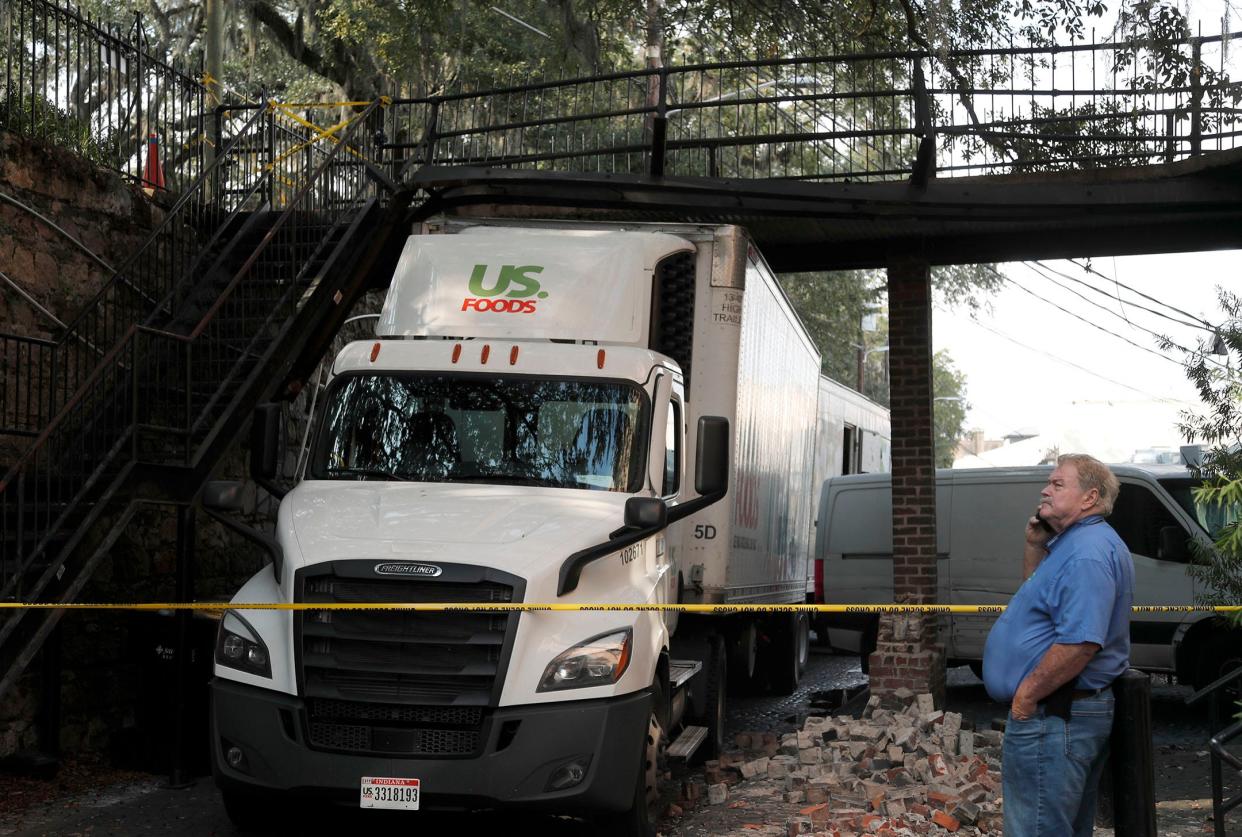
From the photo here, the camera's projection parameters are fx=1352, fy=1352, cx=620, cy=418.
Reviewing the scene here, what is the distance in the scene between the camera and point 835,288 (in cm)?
3322

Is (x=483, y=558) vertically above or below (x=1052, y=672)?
above

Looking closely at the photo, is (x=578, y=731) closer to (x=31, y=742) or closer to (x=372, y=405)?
(x=372, y=405)

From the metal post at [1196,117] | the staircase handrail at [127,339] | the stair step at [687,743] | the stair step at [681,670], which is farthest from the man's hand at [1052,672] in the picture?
the metal post at [1196,117]

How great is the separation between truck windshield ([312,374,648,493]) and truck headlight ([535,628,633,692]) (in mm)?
1256

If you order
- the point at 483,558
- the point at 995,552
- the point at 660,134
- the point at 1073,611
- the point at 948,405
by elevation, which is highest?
the point at 948,405

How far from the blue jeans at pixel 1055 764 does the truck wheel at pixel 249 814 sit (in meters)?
4.30

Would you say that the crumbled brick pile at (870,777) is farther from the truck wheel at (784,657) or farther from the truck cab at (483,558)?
the truck wheel at (784,657)

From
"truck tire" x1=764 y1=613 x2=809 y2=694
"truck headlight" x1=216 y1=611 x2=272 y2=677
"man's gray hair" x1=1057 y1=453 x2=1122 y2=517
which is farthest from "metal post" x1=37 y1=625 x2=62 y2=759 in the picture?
"man's gray hair" x1=1057 y1=453 x2=1122 y2=517

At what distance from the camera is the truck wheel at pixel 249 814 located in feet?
24.3

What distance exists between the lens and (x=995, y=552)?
1342cm

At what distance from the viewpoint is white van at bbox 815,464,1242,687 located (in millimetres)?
12133

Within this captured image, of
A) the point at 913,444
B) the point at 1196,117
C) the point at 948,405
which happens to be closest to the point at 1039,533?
the point at 1196,117

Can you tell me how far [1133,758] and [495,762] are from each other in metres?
3.01

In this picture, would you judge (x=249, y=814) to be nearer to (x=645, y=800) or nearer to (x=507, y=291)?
(x=645, y=800)
